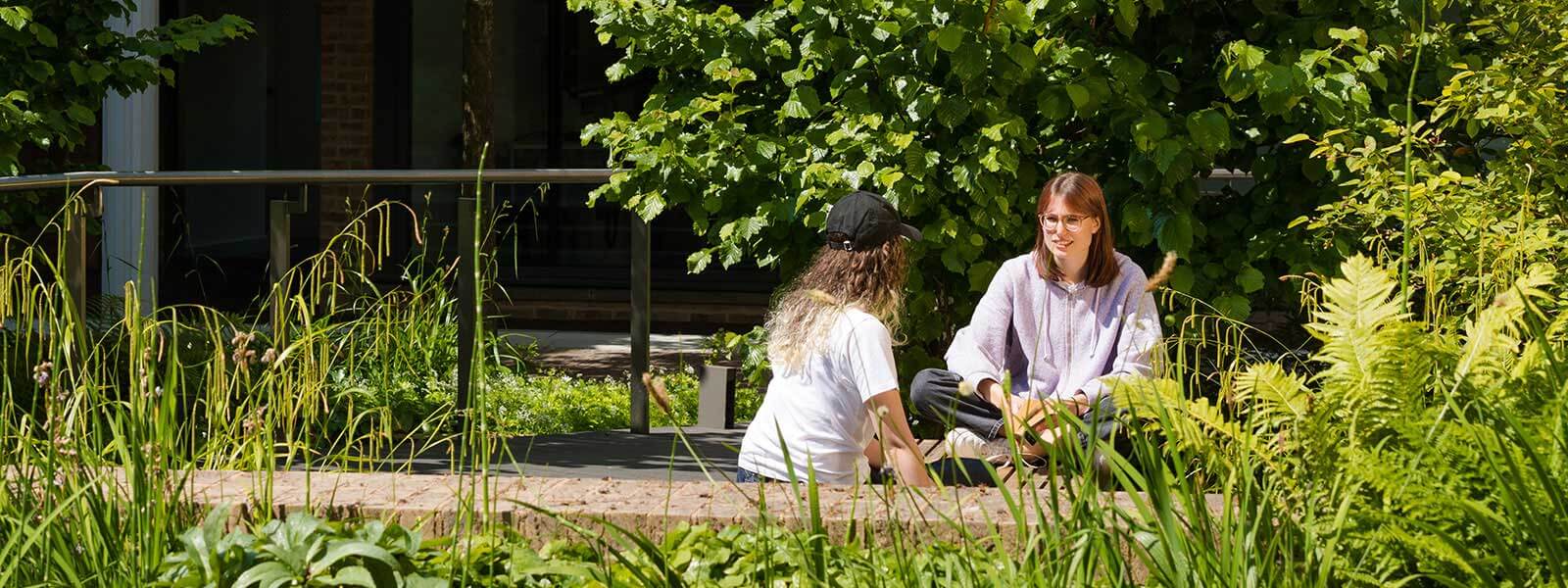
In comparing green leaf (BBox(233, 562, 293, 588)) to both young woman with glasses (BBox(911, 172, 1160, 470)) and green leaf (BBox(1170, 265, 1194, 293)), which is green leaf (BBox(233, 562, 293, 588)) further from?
green leaf (BBox(1170, 265, 1194, 293))

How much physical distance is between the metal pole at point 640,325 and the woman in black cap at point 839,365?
1917 millimetres

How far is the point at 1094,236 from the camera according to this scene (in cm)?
371

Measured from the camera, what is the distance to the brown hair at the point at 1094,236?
3.66 metres

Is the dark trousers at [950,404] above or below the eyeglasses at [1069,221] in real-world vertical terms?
below

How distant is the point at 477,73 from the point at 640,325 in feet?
10.2

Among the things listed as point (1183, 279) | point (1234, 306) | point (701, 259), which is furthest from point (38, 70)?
point (1234, 306)

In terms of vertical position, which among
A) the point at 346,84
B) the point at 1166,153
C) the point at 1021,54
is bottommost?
the point at 1166,153

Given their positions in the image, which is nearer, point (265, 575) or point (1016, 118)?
point (265, 575)

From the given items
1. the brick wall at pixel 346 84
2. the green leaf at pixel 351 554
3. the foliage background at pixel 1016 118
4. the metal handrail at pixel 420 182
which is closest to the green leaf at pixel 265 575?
the green leaf at pixel 351 554

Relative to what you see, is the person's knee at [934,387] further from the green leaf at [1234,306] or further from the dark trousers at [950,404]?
the green leaf at [1234,306]

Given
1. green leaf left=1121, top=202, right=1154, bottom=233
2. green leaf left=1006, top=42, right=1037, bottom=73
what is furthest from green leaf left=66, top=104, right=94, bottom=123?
green leaf left=1121, top=202, right=1154, bottom=233

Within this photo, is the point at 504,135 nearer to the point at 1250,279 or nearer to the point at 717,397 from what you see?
the point at 717,397

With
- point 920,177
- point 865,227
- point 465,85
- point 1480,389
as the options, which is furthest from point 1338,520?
point 465,85

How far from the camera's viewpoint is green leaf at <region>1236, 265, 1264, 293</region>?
4066 mm
